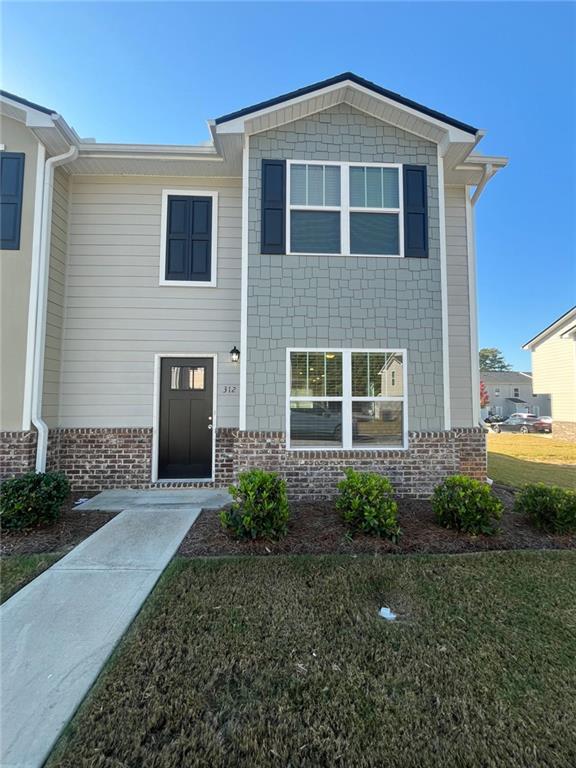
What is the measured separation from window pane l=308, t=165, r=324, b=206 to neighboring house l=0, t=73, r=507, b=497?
0.03 meters

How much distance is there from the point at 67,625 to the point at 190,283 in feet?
17.3

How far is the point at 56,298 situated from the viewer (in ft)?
20.3

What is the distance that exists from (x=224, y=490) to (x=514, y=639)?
462cm

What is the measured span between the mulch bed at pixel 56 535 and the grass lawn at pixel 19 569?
159 millimetres

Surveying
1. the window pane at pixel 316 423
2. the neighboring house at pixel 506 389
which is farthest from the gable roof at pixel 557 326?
the neighboring house at pixel 506 389

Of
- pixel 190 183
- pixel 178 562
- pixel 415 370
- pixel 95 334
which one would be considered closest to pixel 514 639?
pixel 178 562

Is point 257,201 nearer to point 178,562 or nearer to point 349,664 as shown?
point 178,562

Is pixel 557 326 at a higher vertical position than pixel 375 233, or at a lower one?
higher

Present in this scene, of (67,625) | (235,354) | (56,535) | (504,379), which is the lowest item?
(67,625)

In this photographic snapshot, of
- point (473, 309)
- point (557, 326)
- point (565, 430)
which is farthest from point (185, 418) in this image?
A: point (557, 326)

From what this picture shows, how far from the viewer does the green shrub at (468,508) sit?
434 cm

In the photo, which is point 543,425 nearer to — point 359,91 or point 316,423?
point 316,423

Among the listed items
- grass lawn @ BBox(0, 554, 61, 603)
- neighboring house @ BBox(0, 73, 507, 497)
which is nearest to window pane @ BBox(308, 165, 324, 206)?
neighboring house @ BBox(0, 73, 507, 497)

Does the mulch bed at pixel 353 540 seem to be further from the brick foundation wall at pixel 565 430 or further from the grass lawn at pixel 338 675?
the brick foundation wall at pixel 565 430
